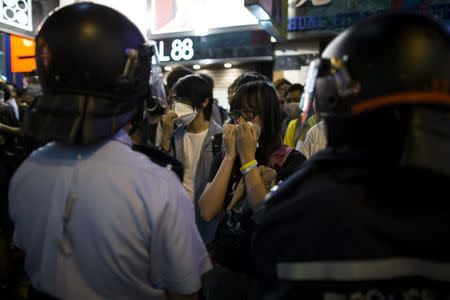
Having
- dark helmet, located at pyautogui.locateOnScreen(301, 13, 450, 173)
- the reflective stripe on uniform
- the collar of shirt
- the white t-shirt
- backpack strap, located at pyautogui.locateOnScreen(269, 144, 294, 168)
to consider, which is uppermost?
dark helmet, located at pyautogui.locateOnScreen(301, 13, 450, 173)

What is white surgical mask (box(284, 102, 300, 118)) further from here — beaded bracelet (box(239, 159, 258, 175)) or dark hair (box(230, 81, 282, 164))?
beaded bracelet (box(239, 159, 258, 175))

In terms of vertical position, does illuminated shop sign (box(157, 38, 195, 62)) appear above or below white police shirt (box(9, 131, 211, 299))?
above

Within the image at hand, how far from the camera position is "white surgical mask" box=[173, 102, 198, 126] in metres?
3.30

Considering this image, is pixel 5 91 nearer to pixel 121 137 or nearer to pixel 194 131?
pixel 194 131

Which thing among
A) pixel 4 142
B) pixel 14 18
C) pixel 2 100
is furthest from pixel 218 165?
pixel 14 18

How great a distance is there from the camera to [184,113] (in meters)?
3.31

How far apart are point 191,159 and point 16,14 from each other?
4740 millimetres

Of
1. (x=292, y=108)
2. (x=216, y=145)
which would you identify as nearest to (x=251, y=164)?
(x=216, y=145)

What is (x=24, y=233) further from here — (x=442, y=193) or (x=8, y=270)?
(x=8, y=270)

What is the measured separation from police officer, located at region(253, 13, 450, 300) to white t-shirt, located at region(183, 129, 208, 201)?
2367 mm

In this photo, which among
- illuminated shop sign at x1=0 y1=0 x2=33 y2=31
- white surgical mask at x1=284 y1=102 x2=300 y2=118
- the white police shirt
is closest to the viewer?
the white police shirt

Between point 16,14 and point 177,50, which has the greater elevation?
point 16,14

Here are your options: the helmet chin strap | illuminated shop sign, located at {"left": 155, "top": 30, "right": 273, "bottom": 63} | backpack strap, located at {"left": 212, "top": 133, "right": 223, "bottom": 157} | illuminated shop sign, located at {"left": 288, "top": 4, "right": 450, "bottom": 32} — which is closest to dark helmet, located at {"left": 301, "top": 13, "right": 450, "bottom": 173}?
the helmet chin strap

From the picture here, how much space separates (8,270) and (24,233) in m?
2.49
